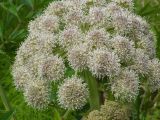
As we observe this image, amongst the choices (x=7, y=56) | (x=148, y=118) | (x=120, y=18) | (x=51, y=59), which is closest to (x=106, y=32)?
(x=120, y=18)

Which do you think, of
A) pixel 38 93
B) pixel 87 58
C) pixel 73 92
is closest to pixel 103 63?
pixel 87 58

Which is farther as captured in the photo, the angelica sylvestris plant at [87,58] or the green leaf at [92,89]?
the green leaf at [92,89]

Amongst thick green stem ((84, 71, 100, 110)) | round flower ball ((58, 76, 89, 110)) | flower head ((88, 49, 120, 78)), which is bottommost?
thick green stem ((84, 71, 100, 110))

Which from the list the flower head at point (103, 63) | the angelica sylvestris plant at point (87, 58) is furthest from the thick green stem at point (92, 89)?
the flower head at point (103, 63)

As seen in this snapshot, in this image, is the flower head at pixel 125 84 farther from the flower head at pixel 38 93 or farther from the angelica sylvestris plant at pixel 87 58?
the flower head at pixel 38 93

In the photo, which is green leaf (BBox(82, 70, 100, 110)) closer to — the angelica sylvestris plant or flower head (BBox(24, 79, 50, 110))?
the angelica sylvestris plant

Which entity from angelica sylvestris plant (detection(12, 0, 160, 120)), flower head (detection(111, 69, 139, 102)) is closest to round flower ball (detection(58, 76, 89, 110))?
angelica sylvestris plant (detection(12, 0, 160, 120))

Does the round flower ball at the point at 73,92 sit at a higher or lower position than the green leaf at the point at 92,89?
higher
